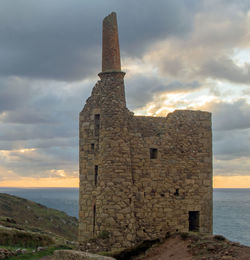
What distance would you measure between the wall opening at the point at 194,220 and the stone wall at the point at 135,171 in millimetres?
107

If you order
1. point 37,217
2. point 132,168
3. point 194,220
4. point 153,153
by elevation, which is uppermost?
point 153,153

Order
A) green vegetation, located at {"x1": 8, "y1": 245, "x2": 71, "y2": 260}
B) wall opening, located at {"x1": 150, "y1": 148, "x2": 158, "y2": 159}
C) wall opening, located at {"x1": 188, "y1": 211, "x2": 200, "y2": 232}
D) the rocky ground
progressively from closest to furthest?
the rocky ground, green vegetation, located at {"x1": 8, "y1": 245, "x2": 71, "y2": 260}, wall opening, located at {"x1": 150, "y1": 148, "x2": 158, "y2": 159}, wall opening, located at {"x1": 188, "y1": 211, "x2": 200, "y2": 232}

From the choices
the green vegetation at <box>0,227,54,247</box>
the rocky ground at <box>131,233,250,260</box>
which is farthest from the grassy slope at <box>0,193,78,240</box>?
Result: the rocky ground at <box>131,233,250,260</box>

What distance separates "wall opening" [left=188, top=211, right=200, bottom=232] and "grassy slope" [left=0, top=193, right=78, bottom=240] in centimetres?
2221

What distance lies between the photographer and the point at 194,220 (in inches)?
710

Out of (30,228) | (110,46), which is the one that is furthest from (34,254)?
(30,228)

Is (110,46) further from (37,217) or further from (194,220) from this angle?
(37,217)

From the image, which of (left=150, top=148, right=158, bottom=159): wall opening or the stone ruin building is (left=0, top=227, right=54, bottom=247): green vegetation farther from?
(left=150, top=148, right=158, bottom=159): wall opening

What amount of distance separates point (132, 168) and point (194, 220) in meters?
4.19

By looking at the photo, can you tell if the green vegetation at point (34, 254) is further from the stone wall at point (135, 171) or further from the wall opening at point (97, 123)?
the wall opening at point (97, 123)

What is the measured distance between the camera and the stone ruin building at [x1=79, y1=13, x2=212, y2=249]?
620 inches

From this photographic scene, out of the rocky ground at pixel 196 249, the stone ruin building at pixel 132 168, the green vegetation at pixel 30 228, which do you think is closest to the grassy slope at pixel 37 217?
the green vegetation at pixel 30 228

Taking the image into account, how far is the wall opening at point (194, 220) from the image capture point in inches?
703

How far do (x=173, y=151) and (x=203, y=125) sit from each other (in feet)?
6.93
